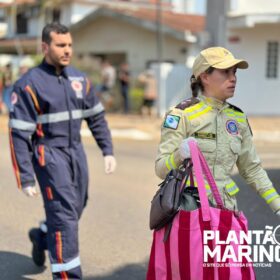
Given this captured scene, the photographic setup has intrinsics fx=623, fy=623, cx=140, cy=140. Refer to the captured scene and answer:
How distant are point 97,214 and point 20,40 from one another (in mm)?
30941

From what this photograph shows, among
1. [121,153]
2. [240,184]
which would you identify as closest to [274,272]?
[240,184]

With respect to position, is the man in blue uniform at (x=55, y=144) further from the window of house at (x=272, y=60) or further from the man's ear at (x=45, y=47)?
the window of house at (x=272, y=60)

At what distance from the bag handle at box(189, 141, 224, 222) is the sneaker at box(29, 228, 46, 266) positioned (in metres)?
2.17

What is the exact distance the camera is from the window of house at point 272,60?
21000mm

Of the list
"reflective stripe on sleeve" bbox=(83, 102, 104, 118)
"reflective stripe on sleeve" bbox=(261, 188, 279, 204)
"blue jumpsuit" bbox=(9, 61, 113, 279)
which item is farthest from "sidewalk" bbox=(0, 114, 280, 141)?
"reflective stripe on sleeve" bbox=(261, 188, 279, 204)

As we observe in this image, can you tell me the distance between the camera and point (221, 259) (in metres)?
3.15

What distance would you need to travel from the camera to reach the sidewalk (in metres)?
16.1

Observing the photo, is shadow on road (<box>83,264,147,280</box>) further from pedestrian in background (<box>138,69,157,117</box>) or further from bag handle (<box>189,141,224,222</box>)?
pedestrian in background (<box>138,69,157,117</box>)

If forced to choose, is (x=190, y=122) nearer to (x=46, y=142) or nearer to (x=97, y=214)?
(x=46, y=142)

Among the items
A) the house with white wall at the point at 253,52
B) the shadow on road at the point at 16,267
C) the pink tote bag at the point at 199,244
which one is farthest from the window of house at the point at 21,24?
the pink tote bag at the point at 199,244

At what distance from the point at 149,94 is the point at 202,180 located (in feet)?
55.1

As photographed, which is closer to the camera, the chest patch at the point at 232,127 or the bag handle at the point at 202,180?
the bag handle at the point at 202,180

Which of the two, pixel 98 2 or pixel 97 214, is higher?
pixel 98 2

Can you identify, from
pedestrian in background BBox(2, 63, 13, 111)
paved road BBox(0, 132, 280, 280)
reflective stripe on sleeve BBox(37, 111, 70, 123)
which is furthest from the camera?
pedestrian in background BBox(2, 63, 13, 111)
